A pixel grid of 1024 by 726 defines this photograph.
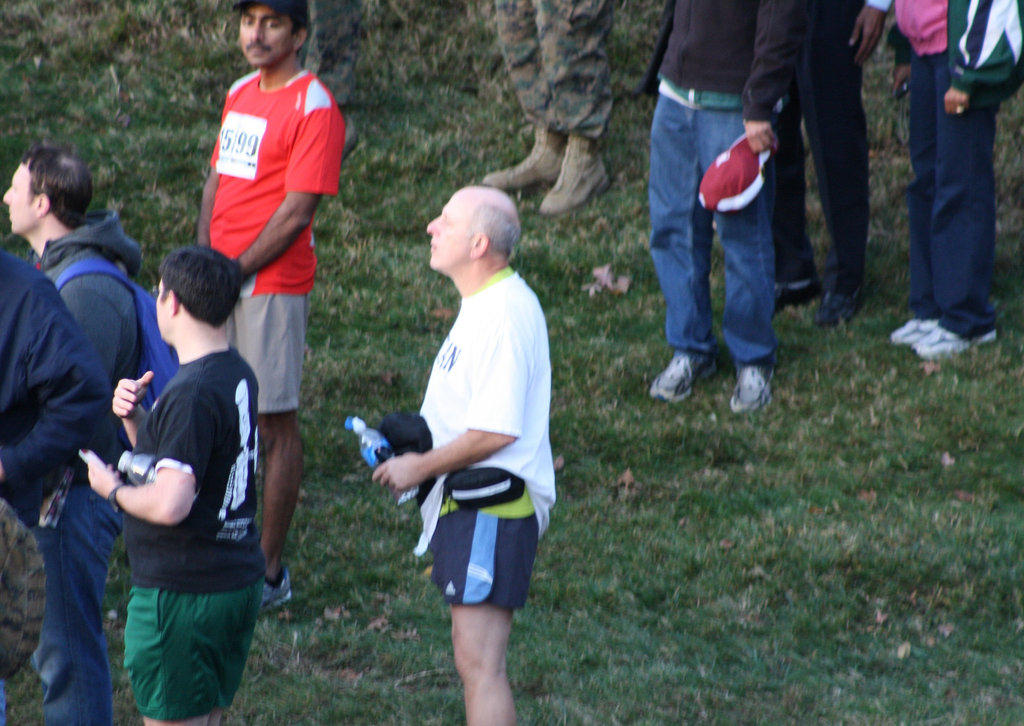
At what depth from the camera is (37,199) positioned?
3.75 meters

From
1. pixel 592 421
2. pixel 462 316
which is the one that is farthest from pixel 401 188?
pixel 462 316

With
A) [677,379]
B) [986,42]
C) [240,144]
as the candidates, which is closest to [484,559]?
[240,144]

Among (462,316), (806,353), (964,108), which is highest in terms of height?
(462,316)

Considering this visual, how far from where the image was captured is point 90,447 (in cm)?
367

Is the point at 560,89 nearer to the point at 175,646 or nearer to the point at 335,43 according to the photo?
the point at 335,43

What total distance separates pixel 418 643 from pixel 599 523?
3.89 ft

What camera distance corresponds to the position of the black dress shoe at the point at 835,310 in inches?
285

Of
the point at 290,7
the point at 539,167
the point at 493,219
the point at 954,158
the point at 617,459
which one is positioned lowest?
the point at 617,459

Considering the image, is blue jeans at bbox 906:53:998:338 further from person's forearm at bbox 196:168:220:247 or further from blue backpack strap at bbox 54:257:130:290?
blue backpack strap at bbox 54:257:130:290

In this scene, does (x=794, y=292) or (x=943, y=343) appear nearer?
(x=943, y=343)

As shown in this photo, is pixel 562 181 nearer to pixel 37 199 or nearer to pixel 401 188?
Answer: pixel 401 188

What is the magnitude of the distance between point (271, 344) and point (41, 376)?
5.36 feet

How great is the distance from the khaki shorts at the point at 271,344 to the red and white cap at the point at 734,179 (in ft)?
7.23

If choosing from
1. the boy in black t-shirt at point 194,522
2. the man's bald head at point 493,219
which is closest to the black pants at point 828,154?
the man's bald head at point 493,219
